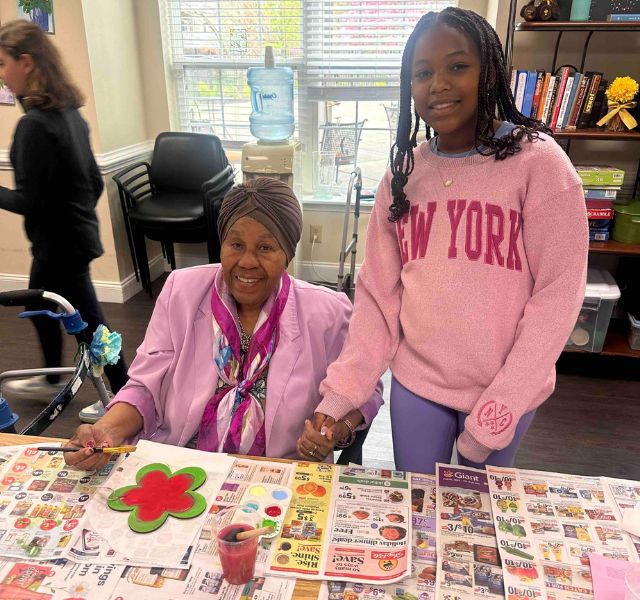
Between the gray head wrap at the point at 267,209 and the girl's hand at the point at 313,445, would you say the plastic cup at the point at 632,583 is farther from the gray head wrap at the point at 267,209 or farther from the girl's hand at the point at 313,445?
the gray head wrap at the point at 267,209

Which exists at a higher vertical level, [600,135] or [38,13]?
[38,13]

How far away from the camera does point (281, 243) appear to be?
4.33 feet

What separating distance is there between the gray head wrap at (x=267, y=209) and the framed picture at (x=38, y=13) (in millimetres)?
2599

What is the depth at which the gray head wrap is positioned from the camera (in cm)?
128

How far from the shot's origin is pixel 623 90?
103 inches

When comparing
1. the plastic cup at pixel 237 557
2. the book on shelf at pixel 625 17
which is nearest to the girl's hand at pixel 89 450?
the plastic cup at pixel 237 557

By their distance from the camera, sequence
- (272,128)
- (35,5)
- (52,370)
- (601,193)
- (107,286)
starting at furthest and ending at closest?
1. (272,128)
2. (107,286)
3. (35,5)
4. (601,193)
5. (52,370)

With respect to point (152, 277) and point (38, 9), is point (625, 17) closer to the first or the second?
point (38, 9)

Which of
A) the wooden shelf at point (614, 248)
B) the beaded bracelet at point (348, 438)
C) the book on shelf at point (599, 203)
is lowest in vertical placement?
the wooden shelf at point (614, 248)

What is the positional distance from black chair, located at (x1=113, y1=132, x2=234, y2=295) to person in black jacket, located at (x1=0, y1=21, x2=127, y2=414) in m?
1.07

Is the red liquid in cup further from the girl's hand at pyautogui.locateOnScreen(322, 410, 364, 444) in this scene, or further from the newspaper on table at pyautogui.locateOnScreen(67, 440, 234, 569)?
the girl's hand at pyautogui.locateOnScreen(322, 410, 364, 444)

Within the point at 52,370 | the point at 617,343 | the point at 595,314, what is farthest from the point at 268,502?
the point at 617,343

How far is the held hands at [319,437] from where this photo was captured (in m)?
1.23

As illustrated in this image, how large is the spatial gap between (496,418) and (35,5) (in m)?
3.37
